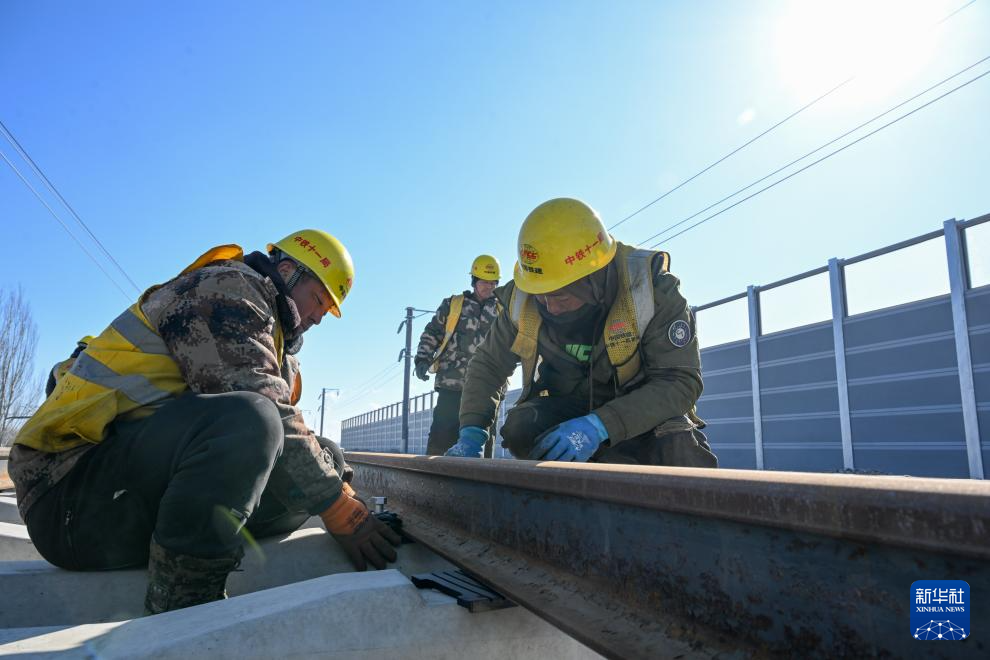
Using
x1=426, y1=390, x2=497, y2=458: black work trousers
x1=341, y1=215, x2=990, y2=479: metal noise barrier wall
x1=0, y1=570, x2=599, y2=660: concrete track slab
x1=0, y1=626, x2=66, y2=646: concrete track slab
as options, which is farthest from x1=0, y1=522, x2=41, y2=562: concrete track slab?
x1=341, y1=215, x2=990, y2=479: metal noise barrier wall

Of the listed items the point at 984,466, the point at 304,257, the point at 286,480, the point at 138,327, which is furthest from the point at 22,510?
the point at 984,466

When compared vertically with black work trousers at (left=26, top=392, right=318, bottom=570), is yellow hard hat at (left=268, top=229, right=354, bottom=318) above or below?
above

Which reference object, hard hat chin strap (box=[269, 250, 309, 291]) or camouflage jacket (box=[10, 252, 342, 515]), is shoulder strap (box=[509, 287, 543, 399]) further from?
camouflage jacket (box=[10, 252, 342, 515])

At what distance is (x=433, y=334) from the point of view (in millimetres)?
7047

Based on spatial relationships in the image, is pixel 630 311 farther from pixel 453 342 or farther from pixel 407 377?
pixel 407 377

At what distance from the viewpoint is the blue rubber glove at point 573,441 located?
2711mm

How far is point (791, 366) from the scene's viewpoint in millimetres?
9148

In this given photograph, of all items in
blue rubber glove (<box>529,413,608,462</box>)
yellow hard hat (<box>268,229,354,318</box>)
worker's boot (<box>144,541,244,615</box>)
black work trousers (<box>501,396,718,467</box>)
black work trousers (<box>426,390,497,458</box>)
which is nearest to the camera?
worker's boot (<box>144,541,244,615</box>)

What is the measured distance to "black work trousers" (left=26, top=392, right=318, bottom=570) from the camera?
65.0 inches

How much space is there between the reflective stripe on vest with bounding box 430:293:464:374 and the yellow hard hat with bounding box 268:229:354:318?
3817mm

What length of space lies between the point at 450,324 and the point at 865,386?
5884 mm

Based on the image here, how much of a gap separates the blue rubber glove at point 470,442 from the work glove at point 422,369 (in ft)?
11.4

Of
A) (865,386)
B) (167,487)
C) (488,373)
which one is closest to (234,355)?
(167,487)

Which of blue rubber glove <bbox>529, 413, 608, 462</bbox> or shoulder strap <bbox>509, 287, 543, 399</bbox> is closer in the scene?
blue rubber glove <bbox>529, 413, 608, 462</bbox>
